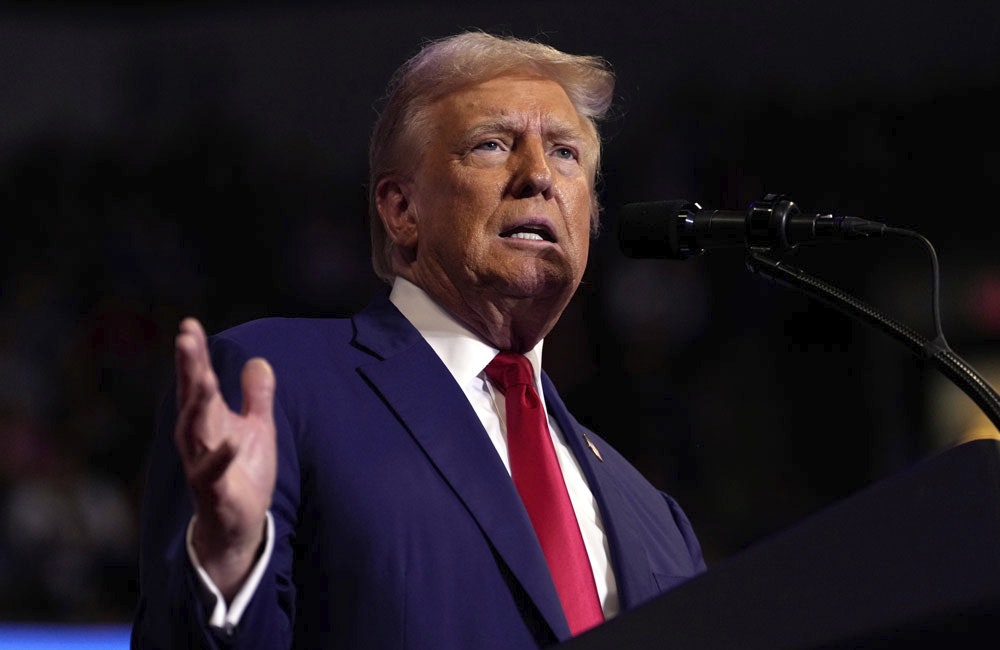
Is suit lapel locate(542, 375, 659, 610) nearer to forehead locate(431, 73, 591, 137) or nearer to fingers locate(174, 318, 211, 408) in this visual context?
forehead locate(431, 73, 591, 137)

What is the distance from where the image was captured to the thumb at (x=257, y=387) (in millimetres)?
1032

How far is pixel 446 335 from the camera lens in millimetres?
1706

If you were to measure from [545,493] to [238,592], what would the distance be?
0.50 metres

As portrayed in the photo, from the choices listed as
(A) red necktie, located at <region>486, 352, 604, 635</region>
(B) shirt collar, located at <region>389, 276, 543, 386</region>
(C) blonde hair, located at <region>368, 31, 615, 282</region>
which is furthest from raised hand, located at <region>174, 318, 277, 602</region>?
(C) blonde hair, located at <region>368, 31, 615, 282</region>

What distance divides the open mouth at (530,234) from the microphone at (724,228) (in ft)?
0.75

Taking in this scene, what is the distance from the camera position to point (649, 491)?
1.88 meters

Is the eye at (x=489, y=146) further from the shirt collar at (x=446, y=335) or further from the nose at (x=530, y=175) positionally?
the shirt collar at (x=446, y=335)

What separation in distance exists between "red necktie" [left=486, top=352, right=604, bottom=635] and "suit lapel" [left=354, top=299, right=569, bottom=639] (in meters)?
0.06

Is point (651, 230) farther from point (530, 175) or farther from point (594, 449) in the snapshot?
point (594, 449)

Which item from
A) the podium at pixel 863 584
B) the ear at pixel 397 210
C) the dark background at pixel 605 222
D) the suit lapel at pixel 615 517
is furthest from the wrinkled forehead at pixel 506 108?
the dark background at pixel 605 222

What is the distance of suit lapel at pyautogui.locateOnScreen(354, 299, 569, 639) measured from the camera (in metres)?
1.42

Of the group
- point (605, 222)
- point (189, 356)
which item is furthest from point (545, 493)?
point (605, 222)

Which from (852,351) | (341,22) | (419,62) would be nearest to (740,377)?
(852,351)

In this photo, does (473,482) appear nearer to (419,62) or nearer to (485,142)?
(485,142)
